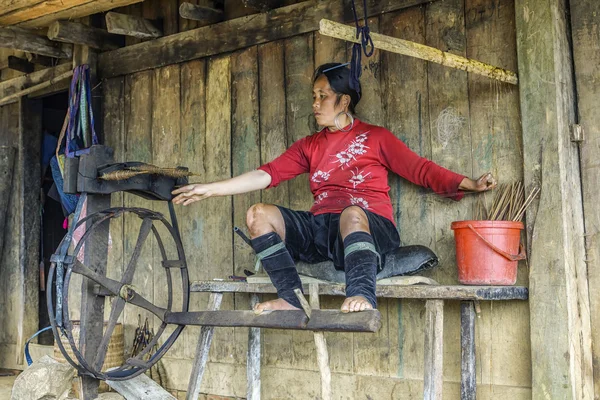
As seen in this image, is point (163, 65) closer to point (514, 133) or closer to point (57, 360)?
point (57, 360)

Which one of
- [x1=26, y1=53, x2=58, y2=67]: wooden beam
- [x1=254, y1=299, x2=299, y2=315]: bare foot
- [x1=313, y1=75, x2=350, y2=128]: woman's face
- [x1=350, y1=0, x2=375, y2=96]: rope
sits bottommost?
[x1=254, y1=299, x2=299, y2=315]: bare foot

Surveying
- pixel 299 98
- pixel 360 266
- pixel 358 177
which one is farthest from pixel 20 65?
pixel 360 266

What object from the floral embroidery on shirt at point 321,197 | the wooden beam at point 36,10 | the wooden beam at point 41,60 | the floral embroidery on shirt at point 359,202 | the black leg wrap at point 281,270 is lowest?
the black leg wrap at point 281,270

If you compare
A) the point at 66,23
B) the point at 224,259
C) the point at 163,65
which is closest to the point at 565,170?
the point at 224,259

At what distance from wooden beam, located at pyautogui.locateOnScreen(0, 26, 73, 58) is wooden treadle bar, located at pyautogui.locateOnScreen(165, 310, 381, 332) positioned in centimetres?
247

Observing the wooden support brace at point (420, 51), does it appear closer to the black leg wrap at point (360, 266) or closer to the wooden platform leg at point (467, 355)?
the black leg wrap at point (360, 266)

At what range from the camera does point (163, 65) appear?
4.68 m

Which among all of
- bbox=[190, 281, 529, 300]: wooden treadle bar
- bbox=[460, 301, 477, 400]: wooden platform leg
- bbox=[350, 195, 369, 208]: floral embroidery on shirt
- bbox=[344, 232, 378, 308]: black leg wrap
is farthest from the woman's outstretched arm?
bbox=[460, 301, 477, 400]: wooden platform leg

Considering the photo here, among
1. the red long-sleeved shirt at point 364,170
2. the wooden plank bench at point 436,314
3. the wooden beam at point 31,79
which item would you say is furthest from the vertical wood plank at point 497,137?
the wooden beam at point 31,79

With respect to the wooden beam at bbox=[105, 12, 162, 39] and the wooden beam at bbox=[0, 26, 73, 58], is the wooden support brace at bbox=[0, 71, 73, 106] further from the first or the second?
the wooden beam at bbox=[105, 12, 162, 39]

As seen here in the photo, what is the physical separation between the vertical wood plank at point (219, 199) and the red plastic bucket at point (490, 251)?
5.40 feet

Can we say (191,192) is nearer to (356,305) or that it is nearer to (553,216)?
(356,305)

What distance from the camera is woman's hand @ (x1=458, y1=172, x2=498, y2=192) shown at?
10.7 feet

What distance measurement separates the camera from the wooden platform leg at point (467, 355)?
3.23m
